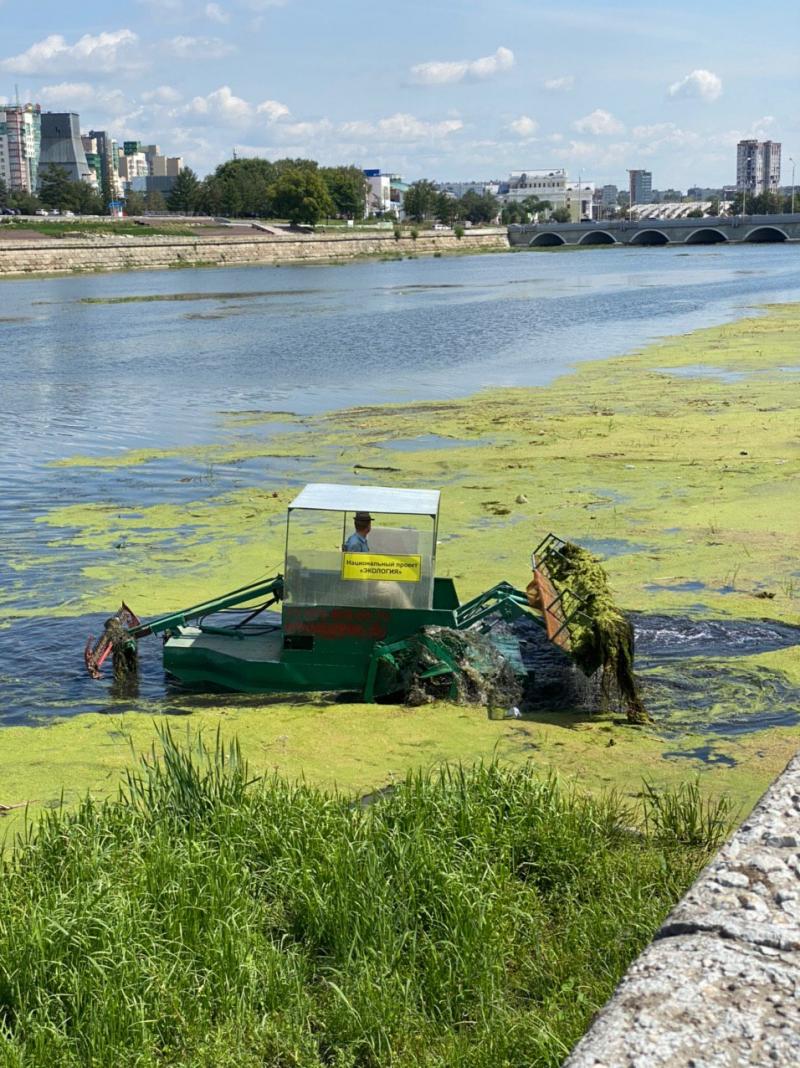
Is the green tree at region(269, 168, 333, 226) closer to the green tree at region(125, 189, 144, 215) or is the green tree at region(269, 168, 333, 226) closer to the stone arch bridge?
the green tree at region(125, 189, 144, 215)

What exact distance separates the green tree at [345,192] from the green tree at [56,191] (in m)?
30.5

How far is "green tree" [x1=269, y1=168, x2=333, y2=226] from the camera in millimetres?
142625

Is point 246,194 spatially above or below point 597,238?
above

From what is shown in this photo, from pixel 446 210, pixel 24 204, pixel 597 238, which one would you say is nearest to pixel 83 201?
pixel 24 204

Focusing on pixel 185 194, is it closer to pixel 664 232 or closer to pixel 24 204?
pixel 24 204

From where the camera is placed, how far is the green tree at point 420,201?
187m

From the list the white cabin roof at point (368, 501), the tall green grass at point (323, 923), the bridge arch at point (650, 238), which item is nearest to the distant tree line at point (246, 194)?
the bridge arch at point (650, 238)

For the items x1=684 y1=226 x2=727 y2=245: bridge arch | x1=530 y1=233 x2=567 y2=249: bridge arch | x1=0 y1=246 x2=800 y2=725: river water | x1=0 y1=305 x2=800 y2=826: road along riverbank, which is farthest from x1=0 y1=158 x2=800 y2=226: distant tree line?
x1=0 y1=305 x2=800 y2=826: road along riverbank

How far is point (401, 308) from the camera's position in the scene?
61.3 meters

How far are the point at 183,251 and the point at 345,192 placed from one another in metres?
55.8

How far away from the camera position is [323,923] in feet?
20.0

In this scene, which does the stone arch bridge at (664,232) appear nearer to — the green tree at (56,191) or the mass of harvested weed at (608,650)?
the green tree at (56,191)

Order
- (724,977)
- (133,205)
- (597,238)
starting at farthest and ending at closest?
(133,205), (597,238), (724,977)

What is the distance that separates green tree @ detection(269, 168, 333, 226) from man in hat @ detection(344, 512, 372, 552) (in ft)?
445
